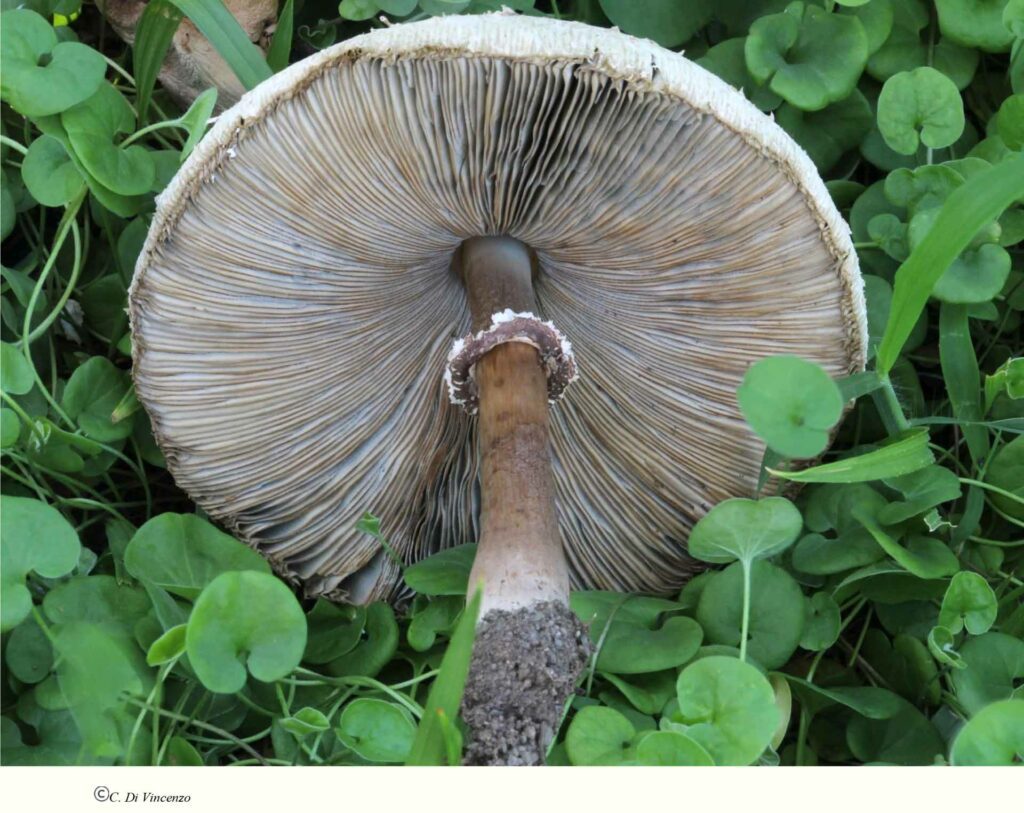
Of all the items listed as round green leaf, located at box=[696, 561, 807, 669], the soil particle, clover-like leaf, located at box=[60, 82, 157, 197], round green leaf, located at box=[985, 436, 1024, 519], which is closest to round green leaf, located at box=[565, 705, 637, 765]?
the soil particle

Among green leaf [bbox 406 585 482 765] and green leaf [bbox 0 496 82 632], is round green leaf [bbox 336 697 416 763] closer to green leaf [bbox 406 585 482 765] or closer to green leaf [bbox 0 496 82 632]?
green leaf [bbox 406 585 482 765]

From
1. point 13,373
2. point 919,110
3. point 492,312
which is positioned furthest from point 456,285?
point 919,110

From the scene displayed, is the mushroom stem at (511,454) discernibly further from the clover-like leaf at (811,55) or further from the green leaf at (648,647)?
the clover-like leaf at (811,55)

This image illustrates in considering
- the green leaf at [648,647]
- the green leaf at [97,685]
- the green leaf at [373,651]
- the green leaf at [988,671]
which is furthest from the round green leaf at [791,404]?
the green leaf at [97,685]

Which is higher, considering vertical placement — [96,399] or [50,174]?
[50,174]

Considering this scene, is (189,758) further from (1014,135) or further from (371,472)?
(1014,135)

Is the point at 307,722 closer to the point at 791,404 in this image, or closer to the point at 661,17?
the point at 791,404

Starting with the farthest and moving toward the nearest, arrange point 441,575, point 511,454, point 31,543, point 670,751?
point 441,575
point 511,454
point 31,543
point 670,751

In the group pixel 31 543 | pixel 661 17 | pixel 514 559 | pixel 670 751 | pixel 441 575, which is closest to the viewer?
pixel 670 751
